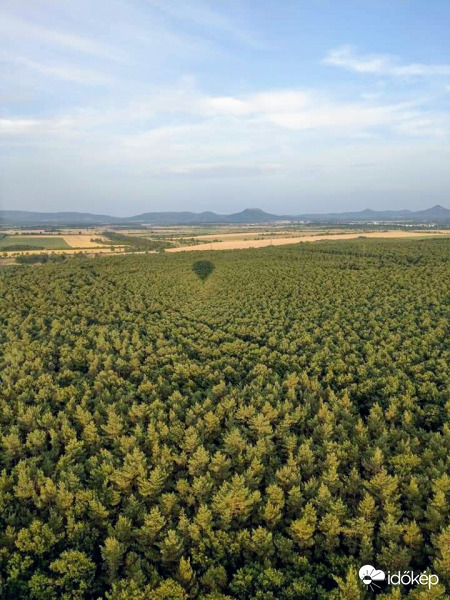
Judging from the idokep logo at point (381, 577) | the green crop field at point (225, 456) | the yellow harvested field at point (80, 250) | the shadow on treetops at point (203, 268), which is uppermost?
the yellow harvested field at point (80, 250)

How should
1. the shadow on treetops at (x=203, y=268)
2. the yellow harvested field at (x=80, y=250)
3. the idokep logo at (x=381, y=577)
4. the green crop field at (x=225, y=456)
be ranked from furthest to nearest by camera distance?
the yellow harvested field at (x=80, y=250)
the shadow on treetops at (x=203, y=268)
the green crop field at (x=225, y=456)
the idokep logo at (x=381, y=577)

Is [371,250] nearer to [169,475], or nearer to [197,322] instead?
[197,322]

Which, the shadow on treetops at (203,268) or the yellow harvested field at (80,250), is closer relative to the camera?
the shadow on treetops at (203,268)

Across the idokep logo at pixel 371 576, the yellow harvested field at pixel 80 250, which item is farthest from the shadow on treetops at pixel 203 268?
the idokep logo at pixel 371 576

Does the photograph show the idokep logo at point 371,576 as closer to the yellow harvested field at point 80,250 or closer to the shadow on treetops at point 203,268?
the shadow on treetops at point 203,268

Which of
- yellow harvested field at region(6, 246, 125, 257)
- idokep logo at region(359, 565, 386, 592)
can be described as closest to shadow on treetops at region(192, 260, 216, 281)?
yellow harvested field at region(6, 246, 125, 257)

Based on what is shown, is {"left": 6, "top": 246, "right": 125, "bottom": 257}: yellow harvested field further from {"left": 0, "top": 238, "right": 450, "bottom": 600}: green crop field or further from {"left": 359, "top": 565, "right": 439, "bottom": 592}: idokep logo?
{"left": 359, "top": 565, "right": 439, "bottom": 592}: idokep logo

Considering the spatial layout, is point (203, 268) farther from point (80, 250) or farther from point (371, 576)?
point (371, 576)

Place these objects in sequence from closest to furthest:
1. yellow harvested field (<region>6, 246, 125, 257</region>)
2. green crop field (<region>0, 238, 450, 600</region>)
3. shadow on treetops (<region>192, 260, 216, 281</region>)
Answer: green crop field (<region>0, 238, 450, 600</region>), shadow on treetops (<region>192, 260, 216, 281</region>), yellow harvested field (<region>6, 246, 125, 257</region>)
